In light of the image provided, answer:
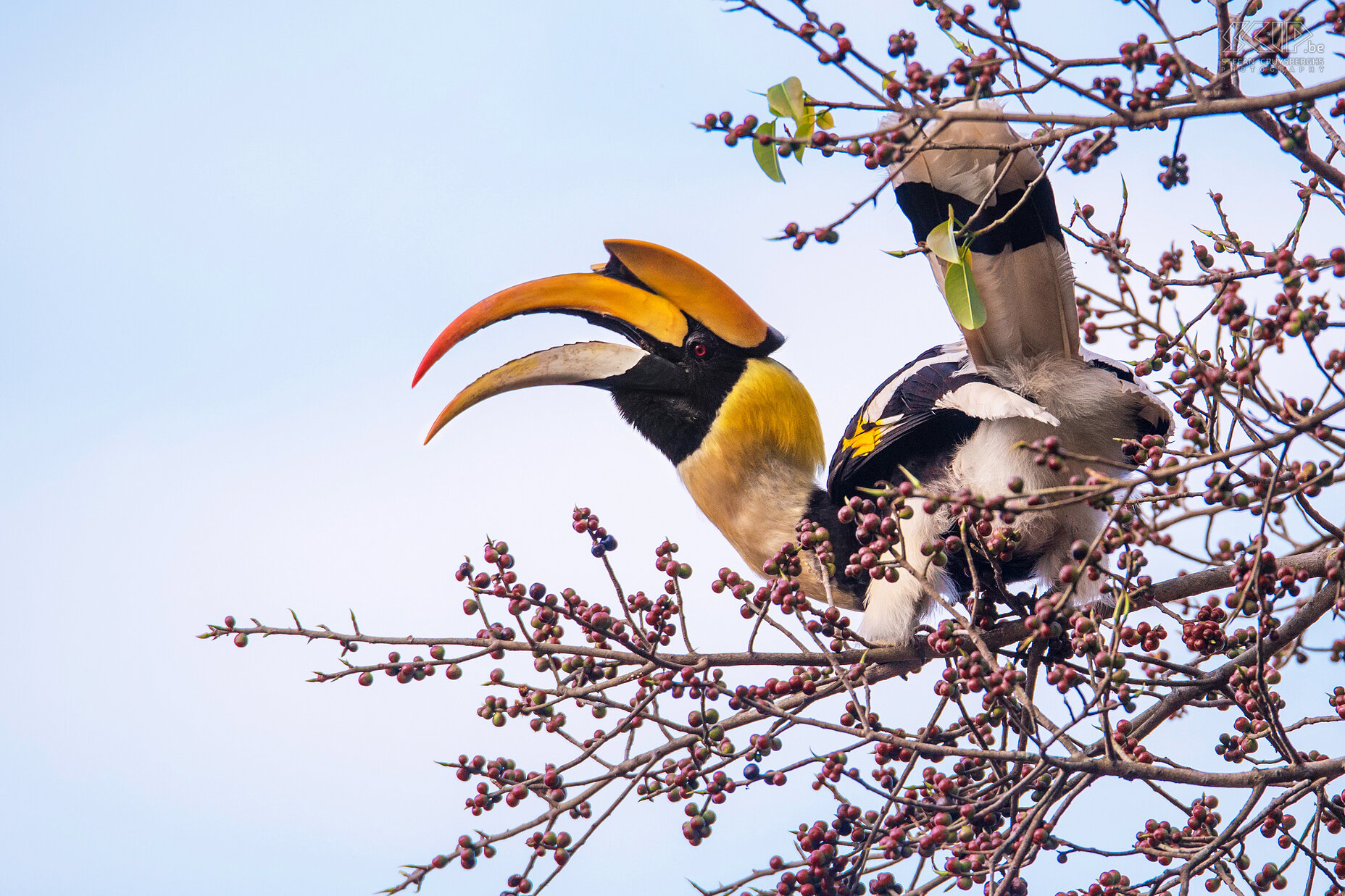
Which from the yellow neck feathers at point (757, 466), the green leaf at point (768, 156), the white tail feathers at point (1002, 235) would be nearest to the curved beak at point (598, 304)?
the yellow neck feathers at point (757, 466)

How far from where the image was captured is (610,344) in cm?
373

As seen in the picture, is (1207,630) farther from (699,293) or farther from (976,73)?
(699,293)

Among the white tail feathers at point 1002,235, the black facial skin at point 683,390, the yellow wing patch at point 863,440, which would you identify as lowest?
the yellow wing patch at point 863,440

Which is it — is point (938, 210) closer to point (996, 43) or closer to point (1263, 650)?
point (996, 43)

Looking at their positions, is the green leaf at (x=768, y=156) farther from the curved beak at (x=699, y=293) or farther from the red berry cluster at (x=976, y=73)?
the curved beak at (x=699, y=293)

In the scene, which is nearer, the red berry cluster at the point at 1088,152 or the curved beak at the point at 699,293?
the red berry cluster at the point at 1088,152

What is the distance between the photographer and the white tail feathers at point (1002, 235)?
109 inches

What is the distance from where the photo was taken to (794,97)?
213 cm

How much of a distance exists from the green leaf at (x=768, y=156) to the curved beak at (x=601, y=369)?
5.14 feet

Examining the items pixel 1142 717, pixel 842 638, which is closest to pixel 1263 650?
pixel 1142 717

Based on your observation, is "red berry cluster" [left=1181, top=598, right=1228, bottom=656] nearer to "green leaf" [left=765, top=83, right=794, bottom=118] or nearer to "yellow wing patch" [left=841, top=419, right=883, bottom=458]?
"yellow wing patch" [left=841, top=419, right=883, bottom=458]

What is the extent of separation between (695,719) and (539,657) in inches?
15.0

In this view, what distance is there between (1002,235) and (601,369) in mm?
1399

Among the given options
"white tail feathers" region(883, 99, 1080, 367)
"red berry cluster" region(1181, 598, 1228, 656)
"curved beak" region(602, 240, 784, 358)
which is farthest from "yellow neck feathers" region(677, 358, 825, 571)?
"red berry cluster" region(1181, 598, 1228, 656)
